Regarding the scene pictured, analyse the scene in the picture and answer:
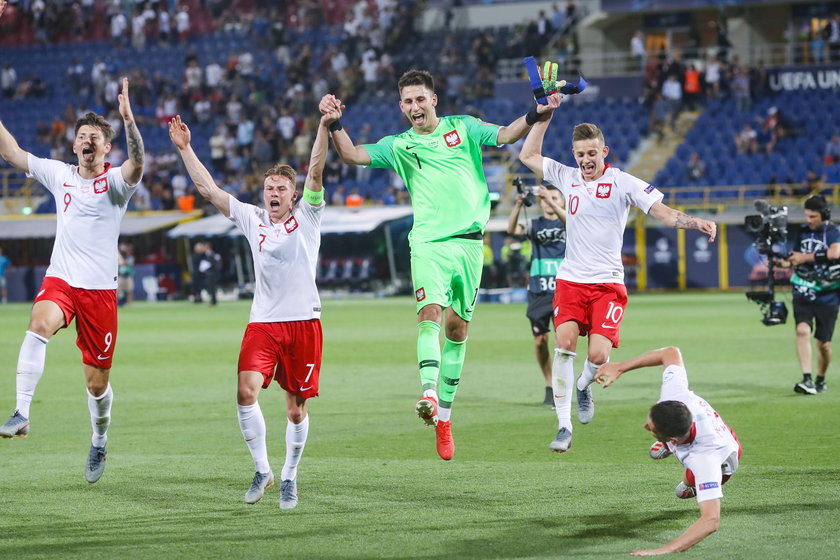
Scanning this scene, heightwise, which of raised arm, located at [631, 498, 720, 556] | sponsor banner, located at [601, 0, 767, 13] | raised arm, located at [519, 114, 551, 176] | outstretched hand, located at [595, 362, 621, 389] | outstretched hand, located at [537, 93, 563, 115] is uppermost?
sponsor banner, located at [601, 0, 767, 13]

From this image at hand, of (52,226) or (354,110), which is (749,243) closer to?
(354,110)

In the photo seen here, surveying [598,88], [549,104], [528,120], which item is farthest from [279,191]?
[598,88]

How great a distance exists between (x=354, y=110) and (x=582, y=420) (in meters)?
34.5

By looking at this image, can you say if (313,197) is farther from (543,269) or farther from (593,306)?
(543,269)

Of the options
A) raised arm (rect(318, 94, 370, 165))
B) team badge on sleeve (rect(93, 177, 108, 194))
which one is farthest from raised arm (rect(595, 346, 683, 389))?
team badge on sleeve (rect(93, 177, 108, 194))

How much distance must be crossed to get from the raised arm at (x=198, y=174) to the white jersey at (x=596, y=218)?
2.92 metres

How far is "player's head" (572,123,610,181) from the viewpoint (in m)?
9.94

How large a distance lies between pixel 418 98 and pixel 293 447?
2878 mm

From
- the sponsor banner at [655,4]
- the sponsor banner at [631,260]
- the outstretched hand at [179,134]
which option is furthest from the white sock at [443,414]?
the sponsor banner at [655,4]

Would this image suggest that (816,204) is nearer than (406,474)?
No

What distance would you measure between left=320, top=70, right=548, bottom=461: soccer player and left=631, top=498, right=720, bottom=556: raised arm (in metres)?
2.90

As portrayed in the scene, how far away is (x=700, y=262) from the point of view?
37906 mm

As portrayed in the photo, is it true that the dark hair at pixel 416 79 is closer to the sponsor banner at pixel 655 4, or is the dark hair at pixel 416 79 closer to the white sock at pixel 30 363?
the white sock at pixel 30 363

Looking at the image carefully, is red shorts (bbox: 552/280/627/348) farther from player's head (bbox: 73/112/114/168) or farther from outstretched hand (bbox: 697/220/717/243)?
player's head (bbox: 73/112/114/168)
